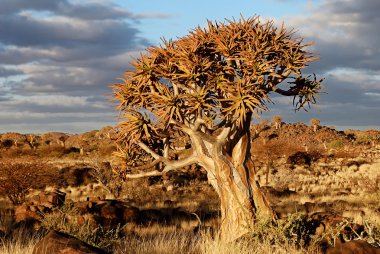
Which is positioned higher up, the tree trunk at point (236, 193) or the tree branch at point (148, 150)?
the tree branch at point (148, 150)

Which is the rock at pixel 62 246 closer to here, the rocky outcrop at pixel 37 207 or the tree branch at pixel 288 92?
the tree branch at pixel 288 92

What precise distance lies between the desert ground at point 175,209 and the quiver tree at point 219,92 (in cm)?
90

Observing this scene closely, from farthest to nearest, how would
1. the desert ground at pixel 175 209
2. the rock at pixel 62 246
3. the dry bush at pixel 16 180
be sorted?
1. the dry bush at pixel 16 180
2. the desert ground at pixel 175 209
3. the rock at pixel 62 246

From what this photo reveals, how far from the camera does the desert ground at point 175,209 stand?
884 centimetres

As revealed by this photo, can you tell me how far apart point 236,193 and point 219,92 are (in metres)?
2.20

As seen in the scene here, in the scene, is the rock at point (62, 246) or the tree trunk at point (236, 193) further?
the tree trunk at point (236, 193)

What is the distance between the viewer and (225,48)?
10078 mm

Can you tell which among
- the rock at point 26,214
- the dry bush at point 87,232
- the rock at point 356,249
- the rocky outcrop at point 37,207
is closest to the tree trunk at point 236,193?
the dry bush at point 87,232

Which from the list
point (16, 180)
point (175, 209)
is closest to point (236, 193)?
point (175, 209)

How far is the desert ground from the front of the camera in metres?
8.84

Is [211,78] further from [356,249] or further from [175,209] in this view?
[175,209]

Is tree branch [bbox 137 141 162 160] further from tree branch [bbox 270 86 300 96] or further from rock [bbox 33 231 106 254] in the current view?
rock [bbox 33 231 106 254]

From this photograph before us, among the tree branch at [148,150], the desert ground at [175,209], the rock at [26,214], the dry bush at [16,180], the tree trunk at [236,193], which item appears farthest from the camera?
the dry bush at [16,180]

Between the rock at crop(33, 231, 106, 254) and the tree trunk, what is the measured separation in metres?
4.25
